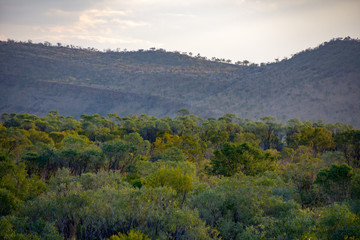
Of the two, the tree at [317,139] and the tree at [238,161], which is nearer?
the tree at [238,161]

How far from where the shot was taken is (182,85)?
4099 inches

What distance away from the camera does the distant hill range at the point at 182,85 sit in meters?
80.6

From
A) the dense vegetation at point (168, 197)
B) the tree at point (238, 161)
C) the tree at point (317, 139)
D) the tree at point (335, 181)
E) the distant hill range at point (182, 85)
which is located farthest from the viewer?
the distant hill range at point (182, 85)

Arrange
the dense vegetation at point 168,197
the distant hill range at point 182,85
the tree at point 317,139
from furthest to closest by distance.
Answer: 1. the distant hill range at point 182,85
2. the tree at point 317,139
3. the dense vegetation at point 168,197

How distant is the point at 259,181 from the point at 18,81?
104173mm

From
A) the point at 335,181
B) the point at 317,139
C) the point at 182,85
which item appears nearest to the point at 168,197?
the point at 335,181

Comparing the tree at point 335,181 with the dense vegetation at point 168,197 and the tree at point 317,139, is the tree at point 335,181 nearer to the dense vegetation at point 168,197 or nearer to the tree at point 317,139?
the dense vegetation at point 168,197

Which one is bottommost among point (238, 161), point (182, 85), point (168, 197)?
point (238, 161)

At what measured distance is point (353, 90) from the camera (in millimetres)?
78812

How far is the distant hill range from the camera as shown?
80625mm

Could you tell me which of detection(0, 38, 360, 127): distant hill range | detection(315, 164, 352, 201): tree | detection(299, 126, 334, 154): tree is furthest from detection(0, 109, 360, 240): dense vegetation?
detection(0, 38, 360, 127): distant hill range

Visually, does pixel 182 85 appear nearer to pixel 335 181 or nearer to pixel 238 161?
pixel 238 161

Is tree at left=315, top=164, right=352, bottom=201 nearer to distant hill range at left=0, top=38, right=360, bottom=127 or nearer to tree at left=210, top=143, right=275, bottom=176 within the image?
tree at left=210, top=143, right=275, bottom=176

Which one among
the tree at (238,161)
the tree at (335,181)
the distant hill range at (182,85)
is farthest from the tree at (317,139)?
the distant hill range at (182,85)
